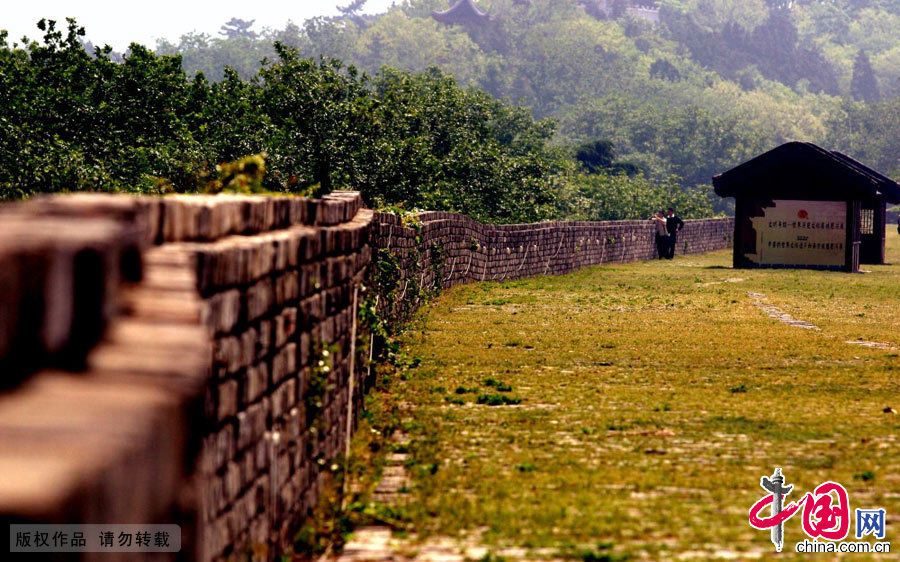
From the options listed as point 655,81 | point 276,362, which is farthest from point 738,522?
point 655,81

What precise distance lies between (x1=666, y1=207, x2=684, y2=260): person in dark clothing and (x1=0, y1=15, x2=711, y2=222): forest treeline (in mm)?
6197

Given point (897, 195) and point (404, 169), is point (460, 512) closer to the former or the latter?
point (404, 169)

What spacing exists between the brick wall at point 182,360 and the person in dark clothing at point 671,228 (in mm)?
34684

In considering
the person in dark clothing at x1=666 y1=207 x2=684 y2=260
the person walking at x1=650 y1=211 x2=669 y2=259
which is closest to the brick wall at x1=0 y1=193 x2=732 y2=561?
the person walking at x1=650 y1=211 x2=669 y2=259

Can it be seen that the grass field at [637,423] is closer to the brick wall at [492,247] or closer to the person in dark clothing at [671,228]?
the brick wall at [492,247]

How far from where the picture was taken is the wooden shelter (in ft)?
114

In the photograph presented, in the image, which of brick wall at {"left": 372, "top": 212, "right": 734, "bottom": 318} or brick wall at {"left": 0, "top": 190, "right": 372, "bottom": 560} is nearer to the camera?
brick wall at {"left": 0, "top": 190, "right": 372, "bottom": 560}

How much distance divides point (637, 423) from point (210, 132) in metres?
25.8

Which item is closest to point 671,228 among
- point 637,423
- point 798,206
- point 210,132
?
point 798,206

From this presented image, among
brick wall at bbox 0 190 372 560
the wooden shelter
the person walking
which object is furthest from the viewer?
the person walking

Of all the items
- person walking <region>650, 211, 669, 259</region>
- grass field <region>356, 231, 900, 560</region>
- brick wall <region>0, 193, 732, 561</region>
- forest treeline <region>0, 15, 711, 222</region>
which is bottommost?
grass field <region>356, 231, 900, 560</region>

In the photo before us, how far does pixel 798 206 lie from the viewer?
35219 mm

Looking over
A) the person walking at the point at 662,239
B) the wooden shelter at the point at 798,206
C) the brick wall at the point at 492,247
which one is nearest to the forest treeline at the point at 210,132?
the brick wall at the point at 492,247

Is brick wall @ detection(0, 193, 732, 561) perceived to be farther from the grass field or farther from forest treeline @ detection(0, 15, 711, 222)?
forest treeline @ detection(0, 15, 711, 222)
